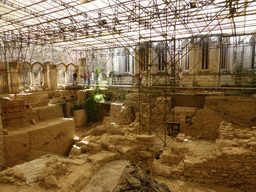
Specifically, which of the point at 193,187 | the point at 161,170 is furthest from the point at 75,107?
the point at 193,187

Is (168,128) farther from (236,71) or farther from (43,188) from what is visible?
(236,71)

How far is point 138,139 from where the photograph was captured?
7.58 meters

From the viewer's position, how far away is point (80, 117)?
1880 cm

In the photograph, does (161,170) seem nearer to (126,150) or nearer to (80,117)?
(126,150)

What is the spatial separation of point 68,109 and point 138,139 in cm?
1248

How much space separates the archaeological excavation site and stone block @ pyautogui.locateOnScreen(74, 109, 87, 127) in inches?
4.2

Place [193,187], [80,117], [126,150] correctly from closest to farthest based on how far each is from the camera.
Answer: [126,150] < [193,187] < [80,117]

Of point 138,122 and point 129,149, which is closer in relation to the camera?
→ point 129,149

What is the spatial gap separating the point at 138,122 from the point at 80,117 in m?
7.36

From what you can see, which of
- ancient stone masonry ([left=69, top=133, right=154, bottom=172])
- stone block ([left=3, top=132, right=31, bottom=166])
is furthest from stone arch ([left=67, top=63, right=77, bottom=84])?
ancient stone masonry ([left=69, top=133, right=154, bottom=172])

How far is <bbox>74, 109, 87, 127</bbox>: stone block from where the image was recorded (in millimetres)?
18392

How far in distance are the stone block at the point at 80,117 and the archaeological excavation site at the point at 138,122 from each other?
0.11 meters

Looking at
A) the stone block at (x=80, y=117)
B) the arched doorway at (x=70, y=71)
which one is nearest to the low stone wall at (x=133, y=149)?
the stone block at (x=80, y=117)

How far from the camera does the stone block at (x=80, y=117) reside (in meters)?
18.4
